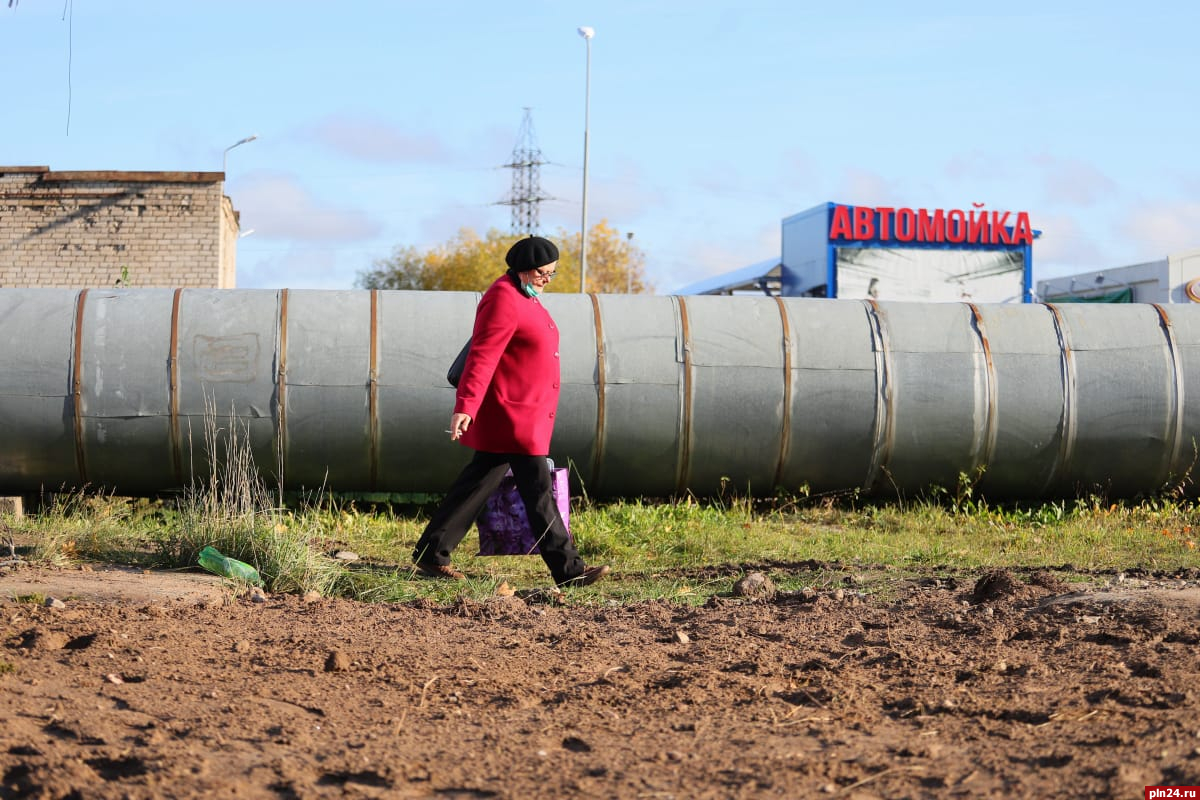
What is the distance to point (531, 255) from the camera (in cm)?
550

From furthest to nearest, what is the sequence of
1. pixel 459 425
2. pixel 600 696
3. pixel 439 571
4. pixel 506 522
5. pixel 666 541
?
pixel 666 541 → pixel 506 522 → pixel 439 571 → pixel 459 425 → pixel 600 696

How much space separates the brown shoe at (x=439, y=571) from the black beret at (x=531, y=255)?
A: 4.72 ft

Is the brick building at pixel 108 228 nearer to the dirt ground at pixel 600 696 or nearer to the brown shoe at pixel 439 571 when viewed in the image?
the brown shoe at pixel 439 571

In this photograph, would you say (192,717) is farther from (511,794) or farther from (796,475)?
(796,475)

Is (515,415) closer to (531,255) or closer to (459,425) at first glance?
(459,425)

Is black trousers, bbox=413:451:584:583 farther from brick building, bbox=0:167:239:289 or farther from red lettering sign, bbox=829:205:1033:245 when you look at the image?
red lettering sign, bbox=829:205:1033:245

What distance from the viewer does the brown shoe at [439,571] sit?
5668 millimetres

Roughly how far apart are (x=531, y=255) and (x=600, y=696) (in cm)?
260

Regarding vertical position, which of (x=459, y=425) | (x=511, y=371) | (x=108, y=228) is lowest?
(x=459, y=425)

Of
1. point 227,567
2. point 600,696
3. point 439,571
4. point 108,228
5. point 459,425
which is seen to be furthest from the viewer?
point 108,228

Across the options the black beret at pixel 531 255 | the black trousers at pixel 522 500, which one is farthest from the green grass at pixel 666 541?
the black beret at pixel 531 255

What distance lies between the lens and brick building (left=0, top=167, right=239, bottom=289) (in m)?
15.3

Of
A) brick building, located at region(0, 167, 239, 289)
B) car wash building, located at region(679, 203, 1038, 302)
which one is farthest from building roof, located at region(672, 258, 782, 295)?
brick building, located at region(0, 167, 239, 289)

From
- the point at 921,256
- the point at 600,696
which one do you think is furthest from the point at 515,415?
the point at 921,256
